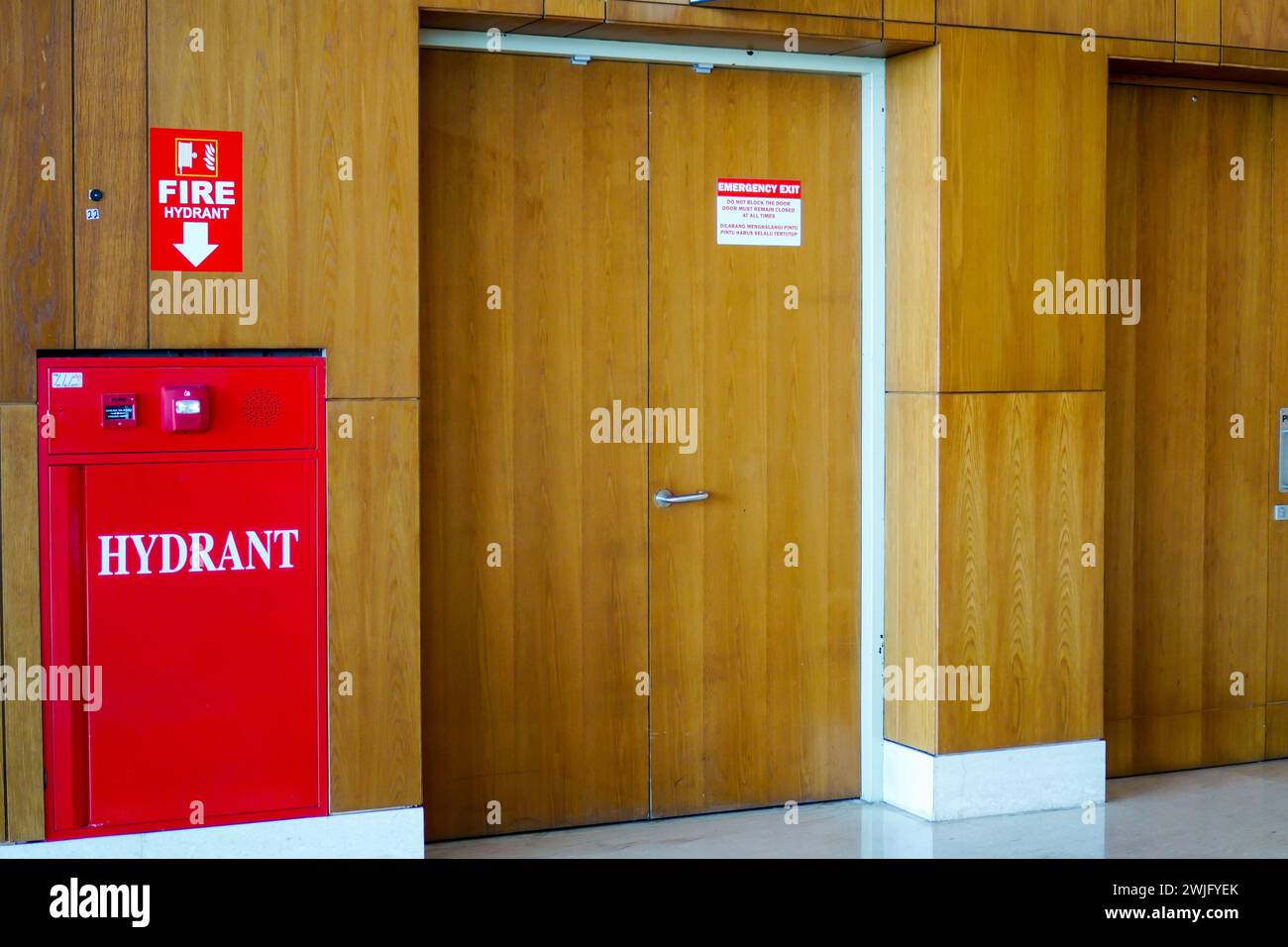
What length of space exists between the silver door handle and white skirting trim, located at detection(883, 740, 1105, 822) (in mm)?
1226

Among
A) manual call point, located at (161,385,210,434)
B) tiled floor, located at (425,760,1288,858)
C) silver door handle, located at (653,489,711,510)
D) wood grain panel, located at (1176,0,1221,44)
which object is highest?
wood grain panel, located at (1176,0,1221,44)

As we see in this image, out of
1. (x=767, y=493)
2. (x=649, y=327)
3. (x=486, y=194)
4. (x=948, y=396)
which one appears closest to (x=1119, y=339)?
(x=948, y=396)

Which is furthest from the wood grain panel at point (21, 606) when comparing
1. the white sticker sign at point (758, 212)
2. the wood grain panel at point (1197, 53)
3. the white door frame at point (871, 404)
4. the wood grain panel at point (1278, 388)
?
the wood grain panel at point (1278, 388)

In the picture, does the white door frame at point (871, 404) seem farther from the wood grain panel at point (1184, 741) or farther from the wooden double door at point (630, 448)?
the wood grain panel at point (1184, 741)

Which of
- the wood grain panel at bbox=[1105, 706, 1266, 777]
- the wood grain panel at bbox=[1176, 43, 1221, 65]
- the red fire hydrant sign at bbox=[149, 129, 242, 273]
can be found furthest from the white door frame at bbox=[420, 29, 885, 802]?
the red fire hydrant sign at bbox=[149, 129, 242, 273]

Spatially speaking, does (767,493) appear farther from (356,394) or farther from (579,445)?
(356,394)

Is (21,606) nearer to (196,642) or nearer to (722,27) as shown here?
(196,642)

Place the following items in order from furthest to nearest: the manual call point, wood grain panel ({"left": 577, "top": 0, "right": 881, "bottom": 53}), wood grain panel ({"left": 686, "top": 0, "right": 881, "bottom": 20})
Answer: wood grain panel ({"left": 686, "top": 0, "right": 881, "bottom": 20}) → wood grain panel ({"left": 577, "top": 0, "right": 881, "bottom": 53}) → the manual call point

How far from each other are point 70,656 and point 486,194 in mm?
2024

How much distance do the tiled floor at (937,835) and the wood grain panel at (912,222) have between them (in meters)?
1.61

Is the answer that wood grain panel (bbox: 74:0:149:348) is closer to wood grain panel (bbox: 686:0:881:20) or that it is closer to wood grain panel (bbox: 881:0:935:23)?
wood grain panel (bbox: 686:0:881:20)

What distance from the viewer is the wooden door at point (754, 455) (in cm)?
521

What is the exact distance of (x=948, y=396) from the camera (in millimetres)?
5207

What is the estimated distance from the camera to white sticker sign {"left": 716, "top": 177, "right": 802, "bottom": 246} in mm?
5262
